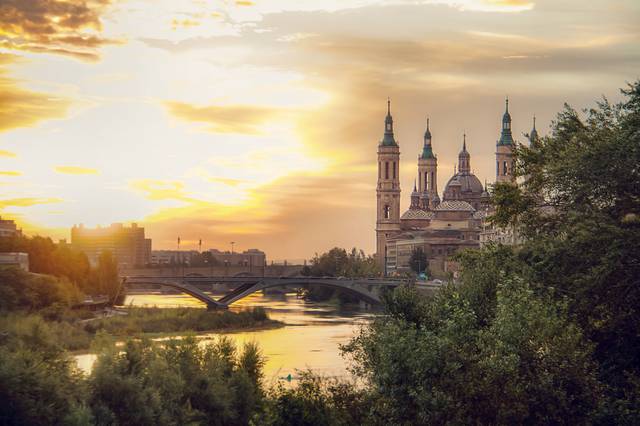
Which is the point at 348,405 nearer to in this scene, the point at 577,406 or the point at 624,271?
the point at 577,406

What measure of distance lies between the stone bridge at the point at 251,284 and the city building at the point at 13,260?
15.6m

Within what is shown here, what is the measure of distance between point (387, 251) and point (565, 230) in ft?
464

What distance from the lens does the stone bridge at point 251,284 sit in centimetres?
8856

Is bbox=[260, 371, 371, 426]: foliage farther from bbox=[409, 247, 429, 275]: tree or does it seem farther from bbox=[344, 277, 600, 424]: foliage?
bbox=[409, 247, 429, 275]: tree

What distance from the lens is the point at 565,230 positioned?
25625mm

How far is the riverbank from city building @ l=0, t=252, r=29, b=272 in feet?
19.6

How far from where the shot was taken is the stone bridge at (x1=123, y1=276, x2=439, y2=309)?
8856cm

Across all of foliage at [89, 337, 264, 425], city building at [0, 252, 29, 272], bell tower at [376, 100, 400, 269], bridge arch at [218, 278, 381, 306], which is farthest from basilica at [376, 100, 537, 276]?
foliage at [89, 337, 264, 425]

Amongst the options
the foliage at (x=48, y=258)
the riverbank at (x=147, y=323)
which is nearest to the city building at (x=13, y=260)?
the foliage at (x=48, y=258)

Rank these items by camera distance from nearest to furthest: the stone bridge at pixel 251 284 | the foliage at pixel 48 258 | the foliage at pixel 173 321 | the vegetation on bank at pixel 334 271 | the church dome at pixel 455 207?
→ 1. the foliage at pixel 173 321
2. the foliage at pixel 48 258
3. the stone bridge at pixel 251 284
4. the vegetation on bank at pixel 334 271
5. the church dome at pixel 455 207

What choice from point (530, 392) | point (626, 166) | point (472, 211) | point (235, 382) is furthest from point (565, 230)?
point (472, 211)

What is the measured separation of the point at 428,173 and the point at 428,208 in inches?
241

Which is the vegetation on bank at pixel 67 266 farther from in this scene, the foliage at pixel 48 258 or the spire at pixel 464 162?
the spire at pixel 464 162

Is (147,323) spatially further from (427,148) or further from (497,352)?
(427,148)
